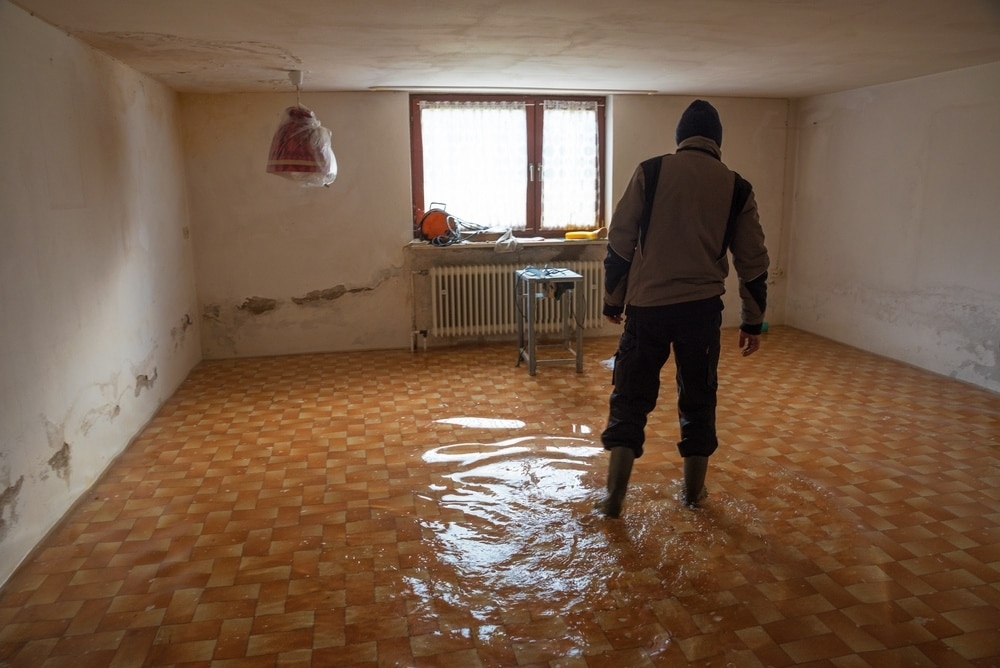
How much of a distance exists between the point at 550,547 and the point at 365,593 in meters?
0.64

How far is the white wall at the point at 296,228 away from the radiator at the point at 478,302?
0.95 ft

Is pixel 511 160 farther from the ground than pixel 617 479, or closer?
farther from the ground

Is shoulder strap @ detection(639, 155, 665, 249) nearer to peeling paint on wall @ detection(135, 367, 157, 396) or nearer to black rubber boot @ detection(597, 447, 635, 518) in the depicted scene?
black rubber boot @ detection(597, 447, 635, 518)

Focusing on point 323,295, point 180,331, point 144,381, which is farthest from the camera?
point 323,295

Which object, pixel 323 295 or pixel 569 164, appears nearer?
pixel 323 295

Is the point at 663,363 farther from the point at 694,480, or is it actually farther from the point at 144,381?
the point at 144,381

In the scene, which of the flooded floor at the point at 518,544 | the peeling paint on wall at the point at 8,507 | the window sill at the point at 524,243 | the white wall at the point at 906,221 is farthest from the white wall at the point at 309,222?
the peeling paint on wall at the point at 8,507

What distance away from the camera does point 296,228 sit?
5109mm

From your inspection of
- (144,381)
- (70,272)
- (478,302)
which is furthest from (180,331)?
(478,302)

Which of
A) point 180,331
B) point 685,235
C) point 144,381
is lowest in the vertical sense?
point 144,381

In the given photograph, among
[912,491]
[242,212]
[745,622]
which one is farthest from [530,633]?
[242,212]

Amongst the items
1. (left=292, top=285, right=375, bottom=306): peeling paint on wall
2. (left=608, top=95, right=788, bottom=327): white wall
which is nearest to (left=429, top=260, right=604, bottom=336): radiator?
(left=292, top=285, right=375, bottom=306): peeling paint on wall

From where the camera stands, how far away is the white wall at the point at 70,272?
2.36 metres

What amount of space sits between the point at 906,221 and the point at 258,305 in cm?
464
